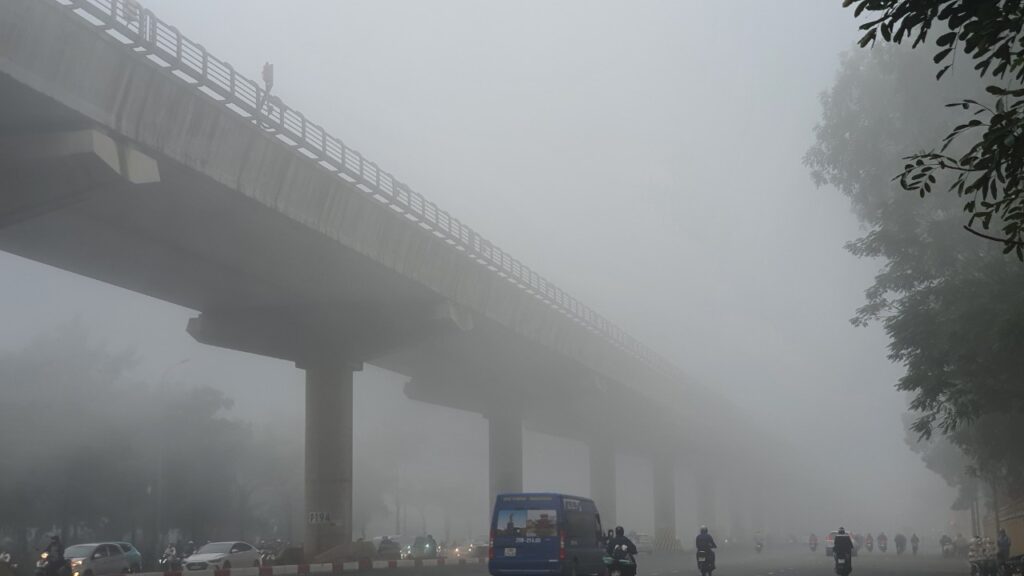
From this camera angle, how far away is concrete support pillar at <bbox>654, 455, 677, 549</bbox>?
96.1 m

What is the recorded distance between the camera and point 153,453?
262 feet

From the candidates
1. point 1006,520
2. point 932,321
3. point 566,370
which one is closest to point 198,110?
point 932,321

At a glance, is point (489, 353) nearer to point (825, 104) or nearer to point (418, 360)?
point (418, 360)

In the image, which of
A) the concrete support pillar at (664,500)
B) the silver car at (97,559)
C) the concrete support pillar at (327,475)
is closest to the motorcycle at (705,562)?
the concrete support pillar at (327,475)

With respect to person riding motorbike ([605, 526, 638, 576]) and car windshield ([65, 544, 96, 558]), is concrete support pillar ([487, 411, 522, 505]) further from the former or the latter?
person riding motorbike ([605, 526, 638, 576])

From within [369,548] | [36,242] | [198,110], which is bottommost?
[369,548]

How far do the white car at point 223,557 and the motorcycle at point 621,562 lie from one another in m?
21.1

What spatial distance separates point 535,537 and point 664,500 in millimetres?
74842

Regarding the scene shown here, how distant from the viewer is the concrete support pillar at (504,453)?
6450cm

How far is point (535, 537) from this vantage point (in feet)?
92.7

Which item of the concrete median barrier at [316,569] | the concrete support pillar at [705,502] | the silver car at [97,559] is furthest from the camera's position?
the concrete support pillar at [705,502]

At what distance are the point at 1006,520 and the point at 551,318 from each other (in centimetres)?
2397

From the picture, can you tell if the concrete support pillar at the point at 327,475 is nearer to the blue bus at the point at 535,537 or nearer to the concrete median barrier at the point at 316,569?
the concrete median barrier at the point at 316,569

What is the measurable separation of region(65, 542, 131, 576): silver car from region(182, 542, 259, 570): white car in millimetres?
3036
